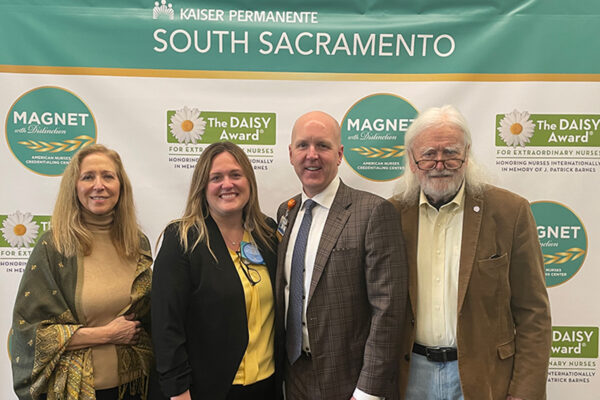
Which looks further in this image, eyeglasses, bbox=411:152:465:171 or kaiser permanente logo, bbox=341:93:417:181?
kaiser permanente logo, bbox=341:93:417:181

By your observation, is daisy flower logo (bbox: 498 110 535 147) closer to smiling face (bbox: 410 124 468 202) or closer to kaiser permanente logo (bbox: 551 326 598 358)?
smiling face (bbox: 410 124 468 202)

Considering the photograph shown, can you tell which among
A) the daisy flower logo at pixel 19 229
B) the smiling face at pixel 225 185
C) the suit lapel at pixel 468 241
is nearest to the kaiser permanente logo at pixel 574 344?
the suit lapel at pixel 468 241

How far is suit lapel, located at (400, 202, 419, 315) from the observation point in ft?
5.82

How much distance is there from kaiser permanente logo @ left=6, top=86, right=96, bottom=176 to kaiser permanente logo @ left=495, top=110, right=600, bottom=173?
2.46 metres

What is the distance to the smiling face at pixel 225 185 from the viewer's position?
5.93 feet

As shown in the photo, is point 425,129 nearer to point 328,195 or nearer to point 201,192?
point 328,195

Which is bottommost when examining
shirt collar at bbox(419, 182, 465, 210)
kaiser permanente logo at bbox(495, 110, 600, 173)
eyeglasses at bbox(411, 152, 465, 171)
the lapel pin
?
the lapel pin

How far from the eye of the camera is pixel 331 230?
5.78ft

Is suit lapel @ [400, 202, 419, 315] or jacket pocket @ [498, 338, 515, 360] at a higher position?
suit lapel @ [400, 202, 419, 315]

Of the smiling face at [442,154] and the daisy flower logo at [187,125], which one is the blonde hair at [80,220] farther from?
the smiling face at [442,154]

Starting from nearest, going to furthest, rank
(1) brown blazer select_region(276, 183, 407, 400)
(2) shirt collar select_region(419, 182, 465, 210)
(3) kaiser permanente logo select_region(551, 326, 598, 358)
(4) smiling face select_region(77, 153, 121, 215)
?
(1) brown blazer select_region(276, 183, 407, 400)
(2) shirt collar select_region(419, 182, 465, 210)
(4) smiling face select_region(77, 153, 121, 215)
(3) kaiser permanente logo select_region(551, 326, 598, 358)

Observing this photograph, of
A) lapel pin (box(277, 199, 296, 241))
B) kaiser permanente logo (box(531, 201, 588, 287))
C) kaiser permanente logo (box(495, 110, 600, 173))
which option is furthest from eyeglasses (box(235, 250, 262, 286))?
kaiser permanente logo (box(531, 201, 588, 287))

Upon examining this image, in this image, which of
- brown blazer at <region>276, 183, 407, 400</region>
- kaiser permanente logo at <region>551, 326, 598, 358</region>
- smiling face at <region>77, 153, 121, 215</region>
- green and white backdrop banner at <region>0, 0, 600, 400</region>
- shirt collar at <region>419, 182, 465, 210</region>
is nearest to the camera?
brown blazer at <region>276, 183, 407, 400</region>

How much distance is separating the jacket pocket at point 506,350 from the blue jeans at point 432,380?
0.62 feet
